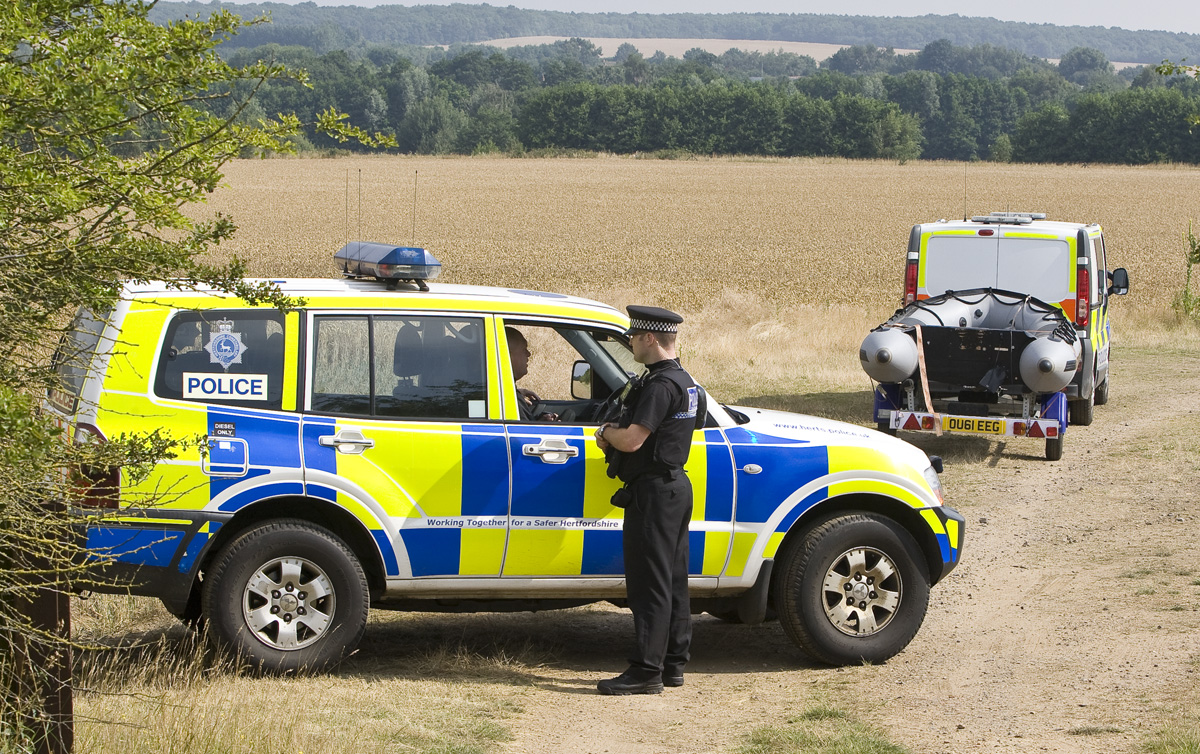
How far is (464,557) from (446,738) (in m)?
0.95

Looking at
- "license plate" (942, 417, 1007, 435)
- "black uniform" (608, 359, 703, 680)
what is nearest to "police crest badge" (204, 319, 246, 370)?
"black uniform" (608, 359, 703, 680)

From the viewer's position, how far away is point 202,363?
18.2ft

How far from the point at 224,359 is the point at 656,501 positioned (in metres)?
2.00

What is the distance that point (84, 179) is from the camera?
135 inches

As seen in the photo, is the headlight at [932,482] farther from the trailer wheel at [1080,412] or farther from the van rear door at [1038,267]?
the trailer wheel at [1080,412]

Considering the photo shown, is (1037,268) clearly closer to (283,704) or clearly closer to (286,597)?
(286,597)

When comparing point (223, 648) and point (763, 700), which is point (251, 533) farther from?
point (763, 700)

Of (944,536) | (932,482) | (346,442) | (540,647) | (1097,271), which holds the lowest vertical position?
(540,647)

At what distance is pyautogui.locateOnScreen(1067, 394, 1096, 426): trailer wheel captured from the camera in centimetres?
1289

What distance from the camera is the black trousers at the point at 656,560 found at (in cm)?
559

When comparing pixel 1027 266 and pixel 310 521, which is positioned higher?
pixel 1027 266

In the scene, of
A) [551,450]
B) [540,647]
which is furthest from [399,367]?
[540,647]

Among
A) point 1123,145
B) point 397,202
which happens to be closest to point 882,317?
point 397,202

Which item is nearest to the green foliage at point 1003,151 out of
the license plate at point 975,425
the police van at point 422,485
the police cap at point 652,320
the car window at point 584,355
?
the license plate at point 975,425
